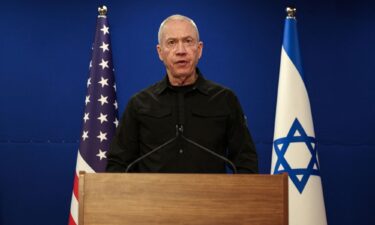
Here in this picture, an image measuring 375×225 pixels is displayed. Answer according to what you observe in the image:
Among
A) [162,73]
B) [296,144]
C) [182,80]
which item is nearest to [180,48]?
[182,80]

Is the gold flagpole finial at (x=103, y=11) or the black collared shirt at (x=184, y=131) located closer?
the black collared shirt at (x=184, y=131)

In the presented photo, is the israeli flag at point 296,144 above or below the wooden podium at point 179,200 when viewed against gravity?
below

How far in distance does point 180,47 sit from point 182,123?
345 millimetres

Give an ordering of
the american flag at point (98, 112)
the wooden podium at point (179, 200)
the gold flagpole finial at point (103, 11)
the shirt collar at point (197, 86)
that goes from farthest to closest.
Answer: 1. the gold flagpole finial at point (103, 11)
2. the american flag at point (98, 112)
3. the shirt collar at point (197, 86)
4. the wooden podium at point (179, 200)

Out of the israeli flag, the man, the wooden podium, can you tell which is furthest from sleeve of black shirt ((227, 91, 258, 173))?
the israeli flag

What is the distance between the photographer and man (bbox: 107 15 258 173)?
95.0 inches

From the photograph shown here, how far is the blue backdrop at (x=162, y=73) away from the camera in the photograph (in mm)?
4246

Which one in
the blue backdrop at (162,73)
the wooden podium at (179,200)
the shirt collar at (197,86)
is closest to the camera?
the wooden podium at (179,200)

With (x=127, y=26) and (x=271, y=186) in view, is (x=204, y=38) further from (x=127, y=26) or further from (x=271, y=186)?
(x=271, y=186)

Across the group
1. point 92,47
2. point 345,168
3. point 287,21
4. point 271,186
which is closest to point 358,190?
point 345,168

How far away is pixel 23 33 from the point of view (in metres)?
4.35

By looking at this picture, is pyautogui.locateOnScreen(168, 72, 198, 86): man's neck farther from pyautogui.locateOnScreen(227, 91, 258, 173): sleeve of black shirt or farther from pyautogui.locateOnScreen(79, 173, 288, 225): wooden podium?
pyautogui.locateOnScreen(79, 173, 288, 225): wooden podium

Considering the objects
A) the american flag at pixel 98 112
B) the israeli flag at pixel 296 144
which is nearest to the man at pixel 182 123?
the israeli flag at pixel 296 144

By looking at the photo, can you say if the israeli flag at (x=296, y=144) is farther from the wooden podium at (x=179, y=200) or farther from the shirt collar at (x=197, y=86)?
the wooden podium at (x=179, y=200)
